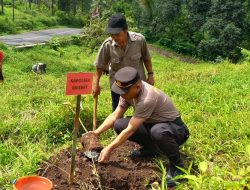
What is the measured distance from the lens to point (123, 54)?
4.64m

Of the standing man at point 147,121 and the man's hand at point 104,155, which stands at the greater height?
the standing man at point 147,121

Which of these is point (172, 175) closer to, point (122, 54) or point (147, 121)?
point (147, 121)

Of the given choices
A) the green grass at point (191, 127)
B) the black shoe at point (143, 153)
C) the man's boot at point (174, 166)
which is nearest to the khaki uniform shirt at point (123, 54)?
the green grass at point (191, 127)

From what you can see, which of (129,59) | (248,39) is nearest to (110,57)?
(129,59)

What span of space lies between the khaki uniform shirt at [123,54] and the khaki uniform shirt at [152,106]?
35.8 inches

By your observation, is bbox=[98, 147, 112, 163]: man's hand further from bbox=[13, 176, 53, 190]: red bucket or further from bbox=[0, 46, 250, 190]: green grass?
bbox=[0, 46, 250, 190]: green grass

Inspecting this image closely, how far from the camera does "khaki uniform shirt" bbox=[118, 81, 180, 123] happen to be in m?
3.53

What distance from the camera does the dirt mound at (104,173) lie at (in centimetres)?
357

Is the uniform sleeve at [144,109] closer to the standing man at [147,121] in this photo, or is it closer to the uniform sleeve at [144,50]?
the standing man at [147,121]

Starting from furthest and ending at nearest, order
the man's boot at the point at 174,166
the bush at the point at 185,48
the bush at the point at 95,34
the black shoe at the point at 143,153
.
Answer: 1. the bush at the point at 185,48
2. the bush at the point at 95,34
3. the black shoe at the point at 143,153
4. the man's boot at the point at 174,166

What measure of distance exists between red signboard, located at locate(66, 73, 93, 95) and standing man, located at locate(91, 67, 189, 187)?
277mm

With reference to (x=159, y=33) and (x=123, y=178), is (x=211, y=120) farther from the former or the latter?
(x=159, y=33)

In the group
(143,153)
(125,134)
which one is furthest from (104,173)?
(143,153)

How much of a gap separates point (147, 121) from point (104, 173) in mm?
669
